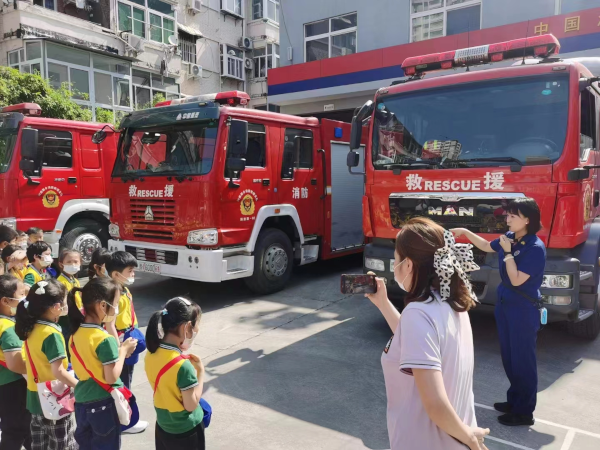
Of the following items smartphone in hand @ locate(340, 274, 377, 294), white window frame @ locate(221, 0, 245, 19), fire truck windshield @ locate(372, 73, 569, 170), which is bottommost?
smartphone in hand @ locate(340, 274, 377, 294)

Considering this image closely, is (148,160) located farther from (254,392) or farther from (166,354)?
(166,354)

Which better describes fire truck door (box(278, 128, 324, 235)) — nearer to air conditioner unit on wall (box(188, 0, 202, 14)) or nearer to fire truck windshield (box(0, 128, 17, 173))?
fire truck windshield (box(0, 128, 17, 173))

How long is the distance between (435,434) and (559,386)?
3.01 meters

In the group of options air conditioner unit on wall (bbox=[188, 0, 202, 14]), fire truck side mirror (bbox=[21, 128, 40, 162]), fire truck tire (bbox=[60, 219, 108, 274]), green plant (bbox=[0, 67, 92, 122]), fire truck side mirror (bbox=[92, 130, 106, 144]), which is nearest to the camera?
fire truck side mirror (bbox=[21, 128, 40, 162])

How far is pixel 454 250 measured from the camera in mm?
1778

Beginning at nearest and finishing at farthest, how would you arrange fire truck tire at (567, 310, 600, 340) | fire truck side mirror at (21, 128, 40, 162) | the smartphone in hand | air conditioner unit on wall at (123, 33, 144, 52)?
the smartphone in hand, fire truck tire at (567, 310, 600, 340), fire truck side mirror at (21, 128, 40, 162), air conditioner unit on wall at (123, 33, 144, 52)

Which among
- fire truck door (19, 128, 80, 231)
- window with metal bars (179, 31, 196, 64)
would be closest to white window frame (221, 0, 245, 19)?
window with metal bars (179, 31, 196, 64)

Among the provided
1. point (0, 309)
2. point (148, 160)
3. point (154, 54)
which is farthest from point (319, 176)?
point (154, 54)

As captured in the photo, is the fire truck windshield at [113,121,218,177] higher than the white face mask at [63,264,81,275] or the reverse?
higher

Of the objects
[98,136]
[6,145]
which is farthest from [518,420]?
[6,145]

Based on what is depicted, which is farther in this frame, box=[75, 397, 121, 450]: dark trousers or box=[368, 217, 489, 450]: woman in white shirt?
box=[75, 397, 121, 450]: dark trousers

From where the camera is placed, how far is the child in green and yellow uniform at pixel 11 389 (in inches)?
108

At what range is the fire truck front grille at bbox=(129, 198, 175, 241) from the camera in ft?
21.1

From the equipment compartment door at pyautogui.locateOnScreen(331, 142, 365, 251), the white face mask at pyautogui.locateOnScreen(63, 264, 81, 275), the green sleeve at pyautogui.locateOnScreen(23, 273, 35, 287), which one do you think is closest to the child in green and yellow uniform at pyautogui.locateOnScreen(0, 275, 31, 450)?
the white face mask at pyautogui.locateOnScreen(63, 264, 81, 275)
